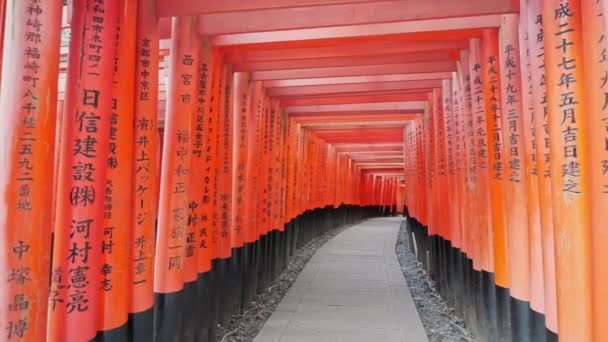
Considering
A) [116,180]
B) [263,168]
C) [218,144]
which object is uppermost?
[218,144]

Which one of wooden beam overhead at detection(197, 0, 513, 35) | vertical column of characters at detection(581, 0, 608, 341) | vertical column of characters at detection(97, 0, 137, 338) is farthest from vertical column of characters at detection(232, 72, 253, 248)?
vertical column of characters at detection(581, 0, 608, 341)

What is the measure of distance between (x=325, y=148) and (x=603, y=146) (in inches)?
416

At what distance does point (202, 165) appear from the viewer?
370 centimetres

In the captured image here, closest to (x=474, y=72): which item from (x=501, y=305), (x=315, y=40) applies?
(x=315, y=40)

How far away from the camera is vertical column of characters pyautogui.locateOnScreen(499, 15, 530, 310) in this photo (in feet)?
9.55

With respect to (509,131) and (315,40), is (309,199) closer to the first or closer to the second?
(315,40)

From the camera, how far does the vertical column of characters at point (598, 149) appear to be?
5.56ft

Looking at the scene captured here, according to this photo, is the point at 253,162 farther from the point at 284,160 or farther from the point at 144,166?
the point at 144,166

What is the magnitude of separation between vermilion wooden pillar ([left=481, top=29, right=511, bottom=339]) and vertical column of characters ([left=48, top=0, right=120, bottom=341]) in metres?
3.11

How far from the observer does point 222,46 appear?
13.6 feet

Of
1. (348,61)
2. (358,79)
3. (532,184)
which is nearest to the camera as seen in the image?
(532,184)

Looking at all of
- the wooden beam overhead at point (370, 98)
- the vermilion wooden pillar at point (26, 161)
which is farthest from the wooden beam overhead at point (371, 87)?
the vermilion wooden pillar at point (26, 161)

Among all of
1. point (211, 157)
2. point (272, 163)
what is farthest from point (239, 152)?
point (272, 163)

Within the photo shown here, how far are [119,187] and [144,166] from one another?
32cm
